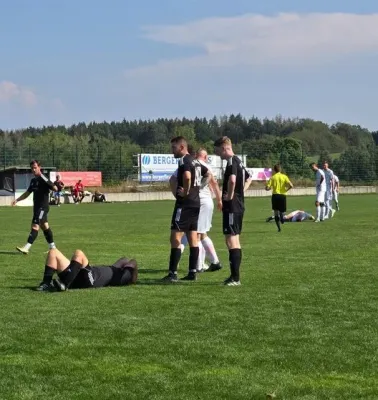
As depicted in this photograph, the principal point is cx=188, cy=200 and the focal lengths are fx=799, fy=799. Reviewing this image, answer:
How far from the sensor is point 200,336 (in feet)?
23.9

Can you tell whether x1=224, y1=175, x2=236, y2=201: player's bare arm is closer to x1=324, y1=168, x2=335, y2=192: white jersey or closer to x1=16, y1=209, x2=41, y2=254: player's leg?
x1=16, y1=209, x2=41, y2=254: player's leg

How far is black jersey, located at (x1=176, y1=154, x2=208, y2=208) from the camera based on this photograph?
1130cm

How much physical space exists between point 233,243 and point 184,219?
2.98ft

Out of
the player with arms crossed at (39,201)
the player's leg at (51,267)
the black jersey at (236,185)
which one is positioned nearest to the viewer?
the player's leg at (51,267)

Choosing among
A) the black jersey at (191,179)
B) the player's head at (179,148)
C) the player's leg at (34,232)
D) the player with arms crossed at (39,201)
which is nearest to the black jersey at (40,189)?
the player with arms crossed at (39,201)

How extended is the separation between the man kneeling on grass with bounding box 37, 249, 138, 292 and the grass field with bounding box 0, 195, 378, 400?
218 millimetres

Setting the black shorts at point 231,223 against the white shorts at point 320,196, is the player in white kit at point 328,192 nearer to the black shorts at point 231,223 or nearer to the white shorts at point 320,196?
the white shorts at point 320,196

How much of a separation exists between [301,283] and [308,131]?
494ft

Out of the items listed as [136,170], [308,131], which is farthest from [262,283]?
[308,131]

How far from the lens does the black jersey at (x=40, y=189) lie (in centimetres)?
1593

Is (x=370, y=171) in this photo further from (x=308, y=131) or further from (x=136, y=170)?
(x=308, y=131)

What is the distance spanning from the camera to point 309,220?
27797 mm

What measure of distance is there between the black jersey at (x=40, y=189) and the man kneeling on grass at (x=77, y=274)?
555 centimetres

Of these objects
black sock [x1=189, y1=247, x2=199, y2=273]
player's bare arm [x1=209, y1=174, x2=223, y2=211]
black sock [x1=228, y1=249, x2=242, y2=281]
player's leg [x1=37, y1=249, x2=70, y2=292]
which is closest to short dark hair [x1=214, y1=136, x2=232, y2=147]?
player's bare arm [x1=209, y1=174, x2=223, y2=211]
